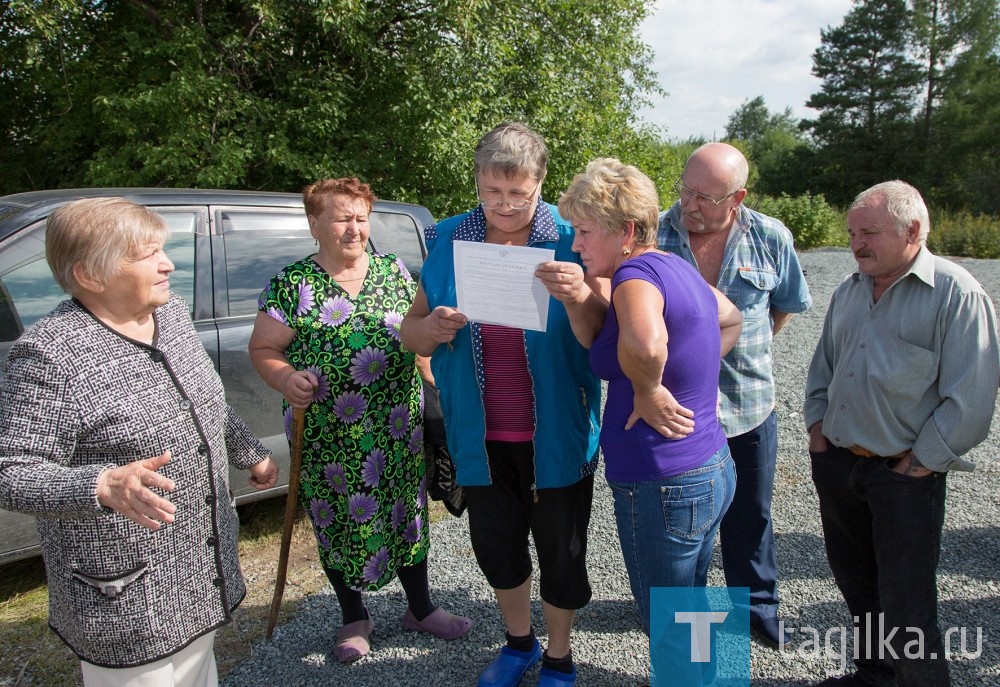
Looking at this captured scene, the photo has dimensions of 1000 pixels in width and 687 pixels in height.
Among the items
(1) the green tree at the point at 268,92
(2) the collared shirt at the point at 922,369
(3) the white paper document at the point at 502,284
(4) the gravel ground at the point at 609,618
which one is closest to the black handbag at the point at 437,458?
(4) the gravel ground at the point at 609,618

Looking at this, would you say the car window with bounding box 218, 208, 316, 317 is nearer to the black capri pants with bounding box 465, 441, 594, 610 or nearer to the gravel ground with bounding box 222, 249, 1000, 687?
the gravel ground with bounding box 222, 249, 1000, 687

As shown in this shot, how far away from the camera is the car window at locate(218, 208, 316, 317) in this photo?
361 cm

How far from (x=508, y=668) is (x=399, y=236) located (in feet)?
8.54

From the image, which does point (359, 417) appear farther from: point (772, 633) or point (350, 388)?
point (772, 633)

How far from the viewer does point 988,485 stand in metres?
4.57

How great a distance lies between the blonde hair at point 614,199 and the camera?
6.61 ft

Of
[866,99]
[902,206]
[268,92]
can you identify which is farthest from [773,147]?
[902,206]

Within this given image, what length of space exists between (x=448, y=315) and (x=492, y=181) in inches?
18.2

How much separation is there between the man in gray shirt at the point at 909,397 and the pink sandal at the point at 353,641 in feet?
6.48

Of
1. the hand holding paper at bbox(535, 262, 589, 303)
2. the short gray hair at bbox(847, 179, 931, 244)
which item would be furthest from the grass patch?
the short gray hair at bbox(847, 179, 931, 244)

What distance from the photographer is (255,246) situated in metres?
3.74

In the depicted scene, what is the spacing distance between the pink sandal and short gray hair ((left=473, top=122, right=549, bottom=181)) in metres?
1.96

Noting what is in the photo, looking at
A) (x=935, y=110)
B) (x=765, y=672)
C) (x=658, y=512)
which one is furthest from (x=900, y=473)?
(x=935, y=110)

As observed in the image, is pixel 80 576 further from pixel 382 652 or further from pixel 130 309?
pixel 382 652
